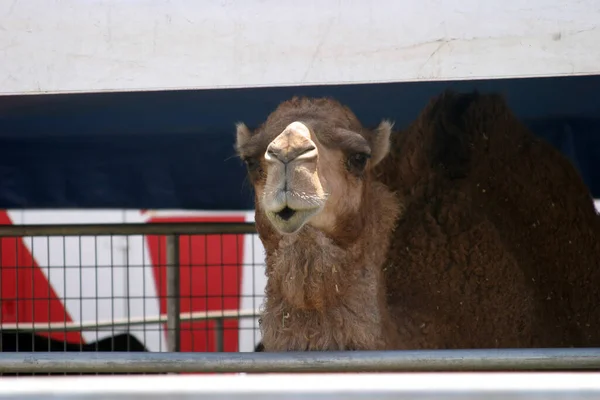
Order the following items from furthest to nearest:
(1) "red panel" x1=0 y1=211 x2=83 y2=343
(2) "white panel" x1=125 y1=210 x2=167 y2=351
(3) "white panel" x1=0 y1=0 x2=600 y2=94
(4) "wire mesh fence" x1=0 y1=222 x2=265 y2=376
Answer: (2) "white panel" x1=125 y1=210 x2=167 y2=351 < (1) "red panel" x1=0 y1=211 x2=83 y2=343 < (4) "wire mesh fence" x1=0 y1=222 x2=265 y2=376 < (3) "white panel" x1=0 y1=0 x2=600 y2=94

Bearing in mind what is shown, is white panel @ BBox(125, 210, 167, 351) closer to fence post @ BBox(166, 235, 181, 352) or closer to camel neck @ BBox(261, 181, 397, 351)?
fence post @ BBox(166, 235, 181, 352)

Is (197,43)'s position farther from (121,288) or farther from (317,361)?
(121,288)

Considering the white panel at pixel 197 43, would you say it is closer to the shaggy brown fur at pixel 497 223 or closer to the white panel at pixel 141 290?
the shaggy brown fur at pixel 497 223

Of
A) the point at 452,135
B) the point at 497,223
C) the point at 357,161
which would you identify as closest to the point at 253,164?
the point at 357,161

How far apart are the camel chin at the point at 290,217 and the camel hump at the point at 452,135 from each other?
2.05 m

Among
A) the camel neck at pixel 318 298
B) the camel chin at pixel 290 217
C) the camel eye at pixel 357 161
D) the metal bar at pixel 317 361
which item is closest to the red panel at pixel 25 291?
the camel neck at pixel 318 298

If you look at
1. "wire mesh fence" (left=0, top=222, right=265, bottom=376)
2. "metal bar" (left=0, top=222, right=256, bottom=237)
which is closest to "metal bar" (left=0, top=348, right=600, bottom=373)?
"metal bar" (left=0, top=222, right=256, bottom=237)

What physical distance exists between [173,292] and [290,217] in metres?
2.94

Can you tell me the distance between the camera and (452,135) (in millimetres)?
5242

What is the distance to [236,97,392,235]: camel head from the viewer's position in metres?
3.22

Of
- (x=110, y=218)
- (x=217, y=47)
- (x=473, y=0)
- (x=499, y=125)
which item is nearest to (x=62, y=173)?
(x=110, y=218)

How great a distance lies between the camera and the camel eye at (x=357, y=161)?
3912 millimetres

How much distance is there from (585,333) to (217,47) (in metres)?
3.24

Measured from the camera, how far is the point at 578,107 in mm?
4910
